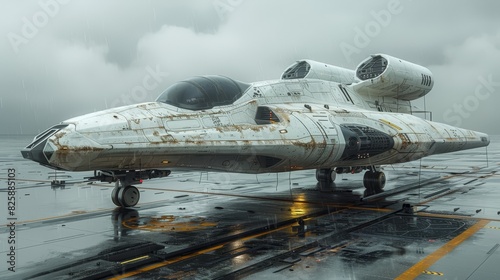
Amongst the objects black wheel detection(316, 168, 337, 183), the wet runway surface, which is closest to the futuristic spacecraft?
the wet runway surface

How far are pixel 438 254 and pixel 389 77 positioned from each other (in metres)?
9.98

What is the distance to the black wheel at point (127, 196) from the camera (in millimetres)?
13711

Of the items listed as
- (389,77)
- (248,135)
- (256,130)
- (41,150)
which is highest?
(389,77)

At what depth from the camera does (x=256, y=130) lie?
10.9m

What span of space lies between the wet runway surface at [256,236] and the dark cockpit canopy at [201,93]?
311 cm

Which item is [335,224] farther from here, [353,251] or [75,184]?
[75,184]

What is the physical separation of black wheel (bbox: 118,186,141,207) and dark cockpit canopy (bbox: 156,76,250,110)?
14.4 feet

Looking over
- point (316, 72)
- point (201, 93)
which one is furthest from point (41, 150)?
point (316, 72)

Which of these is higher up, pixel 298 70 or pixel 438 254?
pixel 298 70

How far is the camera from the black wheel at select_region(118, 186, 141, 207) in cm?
1371

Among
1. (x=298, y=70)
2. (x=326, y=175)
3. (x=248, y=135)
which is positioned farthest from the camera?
(x=326, y=175)

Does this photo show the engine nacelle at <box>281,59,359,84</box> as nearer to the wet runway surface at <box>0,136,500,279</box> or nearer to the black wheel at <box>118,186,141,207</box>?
the wet runway surface at <box>0,136,500,279</box>

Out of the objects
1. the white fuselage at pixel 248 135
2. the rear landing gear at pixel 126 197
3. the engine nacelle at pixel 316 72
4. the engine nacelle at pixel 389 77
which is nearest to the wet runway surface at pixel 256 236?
the rear landing gear at pixel 126 197

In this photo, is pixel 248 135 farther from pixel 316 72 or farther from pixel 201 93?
pixel 316 72
